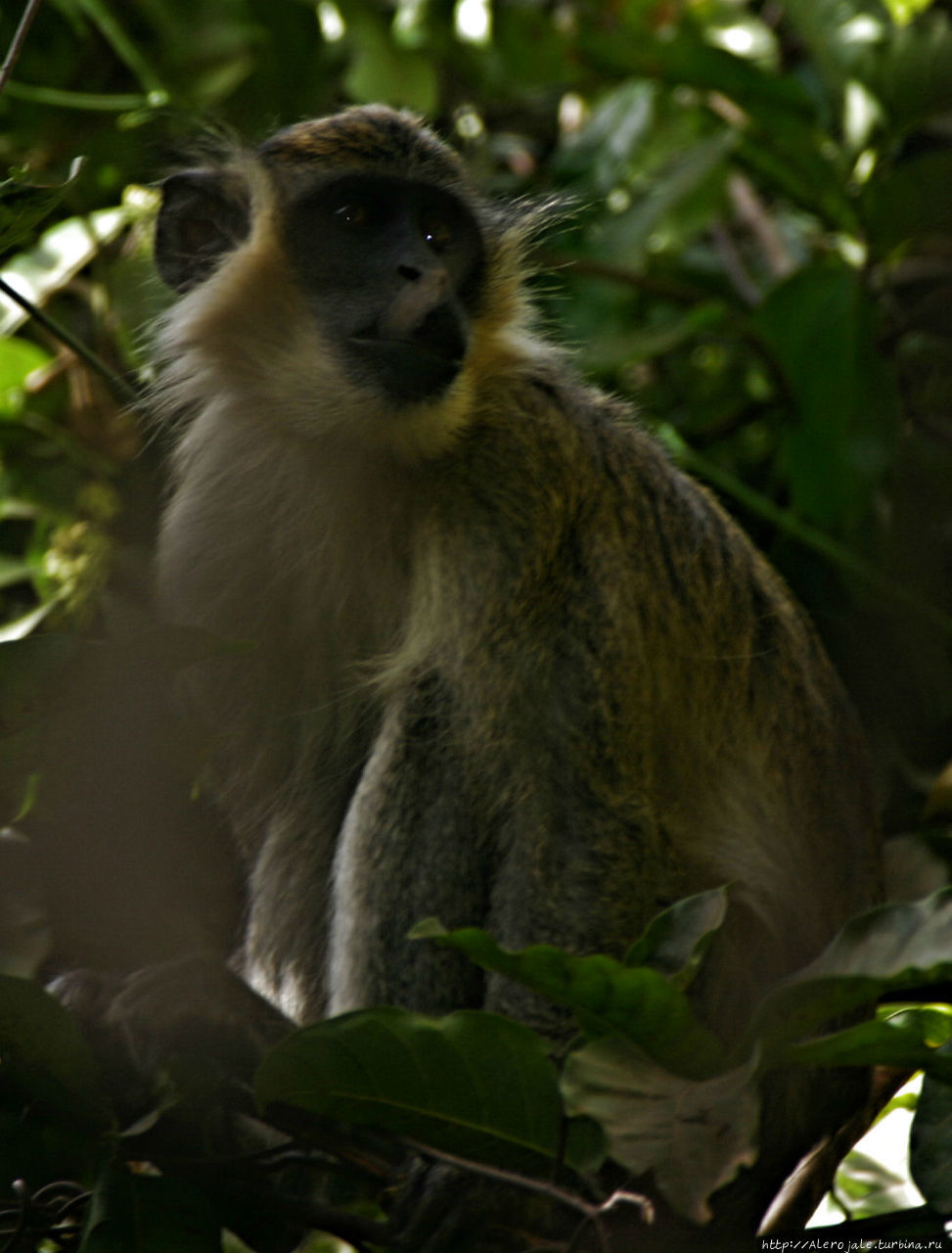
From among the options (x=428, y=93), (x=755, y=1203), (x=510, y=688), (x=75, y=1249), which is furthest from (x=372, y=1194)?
(x=428, y=93)

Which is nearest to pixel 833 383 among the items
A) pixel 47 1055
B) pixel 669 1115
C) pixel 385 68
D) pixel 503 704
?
pixel 503 704

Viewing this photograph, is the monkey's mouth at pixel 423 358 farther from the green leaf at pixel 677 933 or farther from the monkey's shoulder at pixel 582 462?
the green leaf at pixel 677 933

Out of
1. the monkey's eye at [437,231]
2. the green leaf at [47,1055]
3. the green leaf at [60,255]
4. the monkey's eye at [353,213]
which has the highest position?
the green leaf at [60,255]

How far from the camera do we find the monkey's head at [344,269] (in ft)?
12.3

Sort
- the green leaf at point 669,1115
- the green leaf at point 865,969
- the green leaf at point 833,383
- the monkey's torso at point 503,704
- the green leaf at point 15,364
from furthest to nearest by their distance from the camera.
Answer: the green leaf at point 15,364
the green leaf at point 833,383
the monkey's torso at point 503,704
the green leaf at point 865,969
the green leaf at point 669,1115

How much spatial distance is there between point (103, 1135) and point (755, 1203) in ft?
5.26

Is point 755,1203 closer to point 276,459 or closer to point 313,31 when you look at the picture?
point 276,459

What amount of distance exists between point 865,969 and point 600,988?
0.42 m

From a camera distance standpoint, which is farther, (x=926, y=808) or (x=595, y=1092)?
(x=926, y=808)

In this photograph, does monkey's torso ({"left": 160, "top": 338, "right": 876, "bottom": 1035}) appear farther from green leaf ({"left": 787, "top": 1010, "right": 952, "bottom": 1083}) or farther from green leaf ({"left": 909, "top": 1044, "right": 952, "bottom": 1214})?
green leaf ({"left": 787, "top": 1010, "right": 952, "bottom": 1083})

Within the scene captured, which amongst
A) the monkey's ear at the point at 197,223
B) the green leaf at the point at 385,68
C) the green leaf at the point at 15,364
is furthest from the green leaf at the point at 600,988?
the green leaf at the point at 385,68

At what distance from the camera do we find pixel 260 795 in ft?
13.7

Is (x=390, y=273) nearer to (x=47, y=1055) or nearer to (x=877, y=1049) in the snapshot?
(x=47, y=1055)

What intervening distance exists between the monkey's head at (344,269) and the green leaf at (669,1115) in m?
1.96
